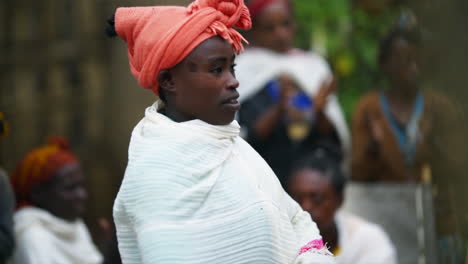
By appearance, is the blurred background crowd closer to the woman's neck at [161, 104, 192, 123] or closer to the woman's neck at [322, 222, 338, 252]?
the woman's neck at [322, 222, 338, 252]

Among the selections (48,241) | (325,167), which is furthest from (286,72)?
(48,241)

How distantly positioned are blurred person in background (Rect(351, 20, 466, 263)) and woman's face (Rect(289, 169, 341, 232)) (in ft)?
4.03

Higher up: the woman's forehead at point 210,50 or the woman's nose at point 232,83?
the woman's forehead at point 210,50

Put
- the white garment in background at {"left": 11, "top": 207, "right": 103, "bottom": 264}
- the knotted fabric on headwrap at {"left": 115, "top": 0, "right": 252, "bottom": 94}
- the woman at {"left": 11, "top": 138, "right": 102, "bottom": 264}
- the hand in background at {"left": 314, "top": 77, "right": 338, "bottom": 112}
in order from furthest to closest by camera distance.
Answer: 1. the hand in background at {"left": 314, "top": 77, "right": 338, "bottom": 112}
2. the woman at {"left": 11, "top": 138, "right": 102, "bottom": 264}
3. the white garment in background at {"left": 11, "top": 207, "right": 103, "bottom": 264}
4. the knotted fabric on headwrap at {"left": 115, "top": 0, "right": 252, "bottom": 94}

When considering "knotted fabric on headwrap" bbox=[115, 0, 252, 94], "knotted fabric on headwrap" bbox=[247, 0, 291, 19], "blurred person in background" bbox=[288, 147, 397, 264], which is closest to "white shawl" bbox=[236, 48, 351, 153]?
"knotted fabric on headwrap" bbox=[247, 0, 291, 19]

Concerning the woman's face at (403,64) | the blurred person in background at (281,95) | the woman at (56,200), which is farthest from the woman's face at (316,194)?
the woman's face at (403,64)

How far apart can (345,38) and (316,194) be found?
10.4 ft

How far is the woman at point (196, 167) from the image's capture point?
351 cm

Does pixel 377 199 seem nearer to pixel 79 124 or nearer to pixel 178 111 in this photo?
pixel 79 124

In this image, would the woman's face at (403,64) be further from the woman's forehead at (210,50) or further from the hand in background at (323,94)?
the woman's forehead at (210,50)

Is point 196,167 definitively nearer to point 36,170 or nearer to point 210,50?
point 210,50

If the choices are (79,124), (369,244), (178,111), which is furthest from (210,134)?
(79,124)

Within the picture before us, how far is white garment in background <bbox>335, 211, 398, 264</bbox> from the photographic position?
20.9 ft

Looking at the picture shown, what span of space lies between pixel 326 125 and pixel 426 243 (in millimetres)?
1080
